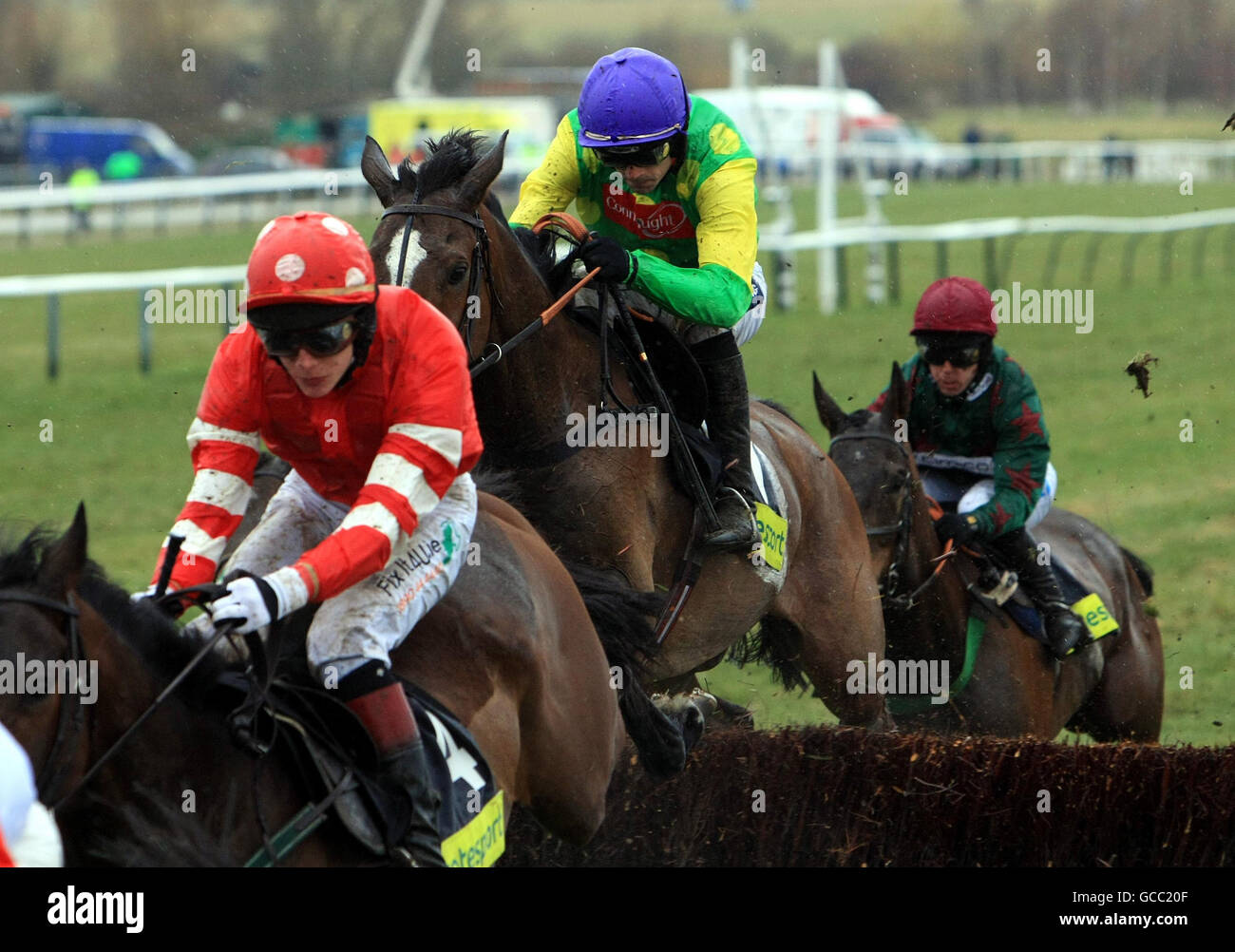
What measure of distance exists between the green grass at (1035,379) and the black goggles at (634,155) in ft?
7.56

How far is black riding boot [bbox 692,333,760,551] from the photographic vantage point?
5.03 m

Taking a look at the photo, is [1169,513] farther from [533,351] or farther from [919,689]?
[533,351]

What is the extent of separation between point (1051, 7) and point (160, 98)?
40.1ft

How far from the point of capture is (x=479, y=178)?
14.4 feet

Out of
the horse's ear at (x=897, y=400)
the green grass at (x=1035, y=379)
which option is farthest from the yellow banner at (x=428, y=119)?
the horse's ear at (x=897, y=400)

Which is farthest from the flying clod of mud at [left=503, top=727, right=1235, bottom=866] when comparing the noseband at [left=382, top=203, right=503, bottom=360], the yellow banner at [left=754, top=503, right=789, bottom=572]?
the noseband at [left=382, top=203, right=503, bottom=360]

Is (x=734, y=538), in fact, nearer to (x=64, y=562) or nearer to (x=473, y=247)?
(x=473, y=247)

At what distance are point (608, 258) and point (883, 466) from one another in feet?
5.78

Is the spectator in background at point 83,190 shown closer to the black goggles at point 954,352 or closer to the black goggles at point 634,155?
the black goggles at point 954,352

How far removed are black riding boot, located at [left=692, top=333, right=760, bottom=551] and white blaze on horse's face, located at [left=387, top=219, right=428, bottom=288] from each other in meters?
1.19

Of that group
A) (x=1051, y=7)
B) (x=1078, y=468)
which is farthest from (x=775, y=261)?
(x=1078, y=468)

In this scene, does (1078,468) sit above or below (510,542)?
below
